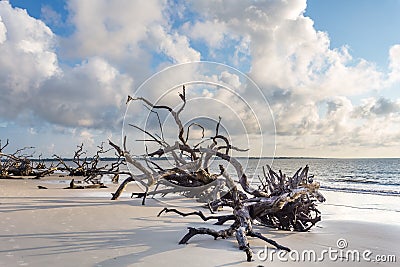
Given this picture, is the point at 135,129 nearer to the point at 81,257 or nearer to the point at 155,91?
the point at 155,91

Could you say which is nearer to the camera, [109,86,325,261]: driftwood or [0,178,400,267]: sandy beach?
[0,178,400,267]: sandy beach

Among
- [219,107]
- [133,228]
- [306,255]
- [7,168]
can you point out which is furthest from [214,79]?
[7,168]

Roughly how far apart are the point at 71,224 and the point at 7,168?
706 inches

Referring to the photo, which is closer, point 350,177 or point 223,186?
point 223,186

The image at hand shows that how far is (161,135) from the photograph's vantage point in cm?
967

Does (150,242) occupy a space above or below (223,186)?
below
